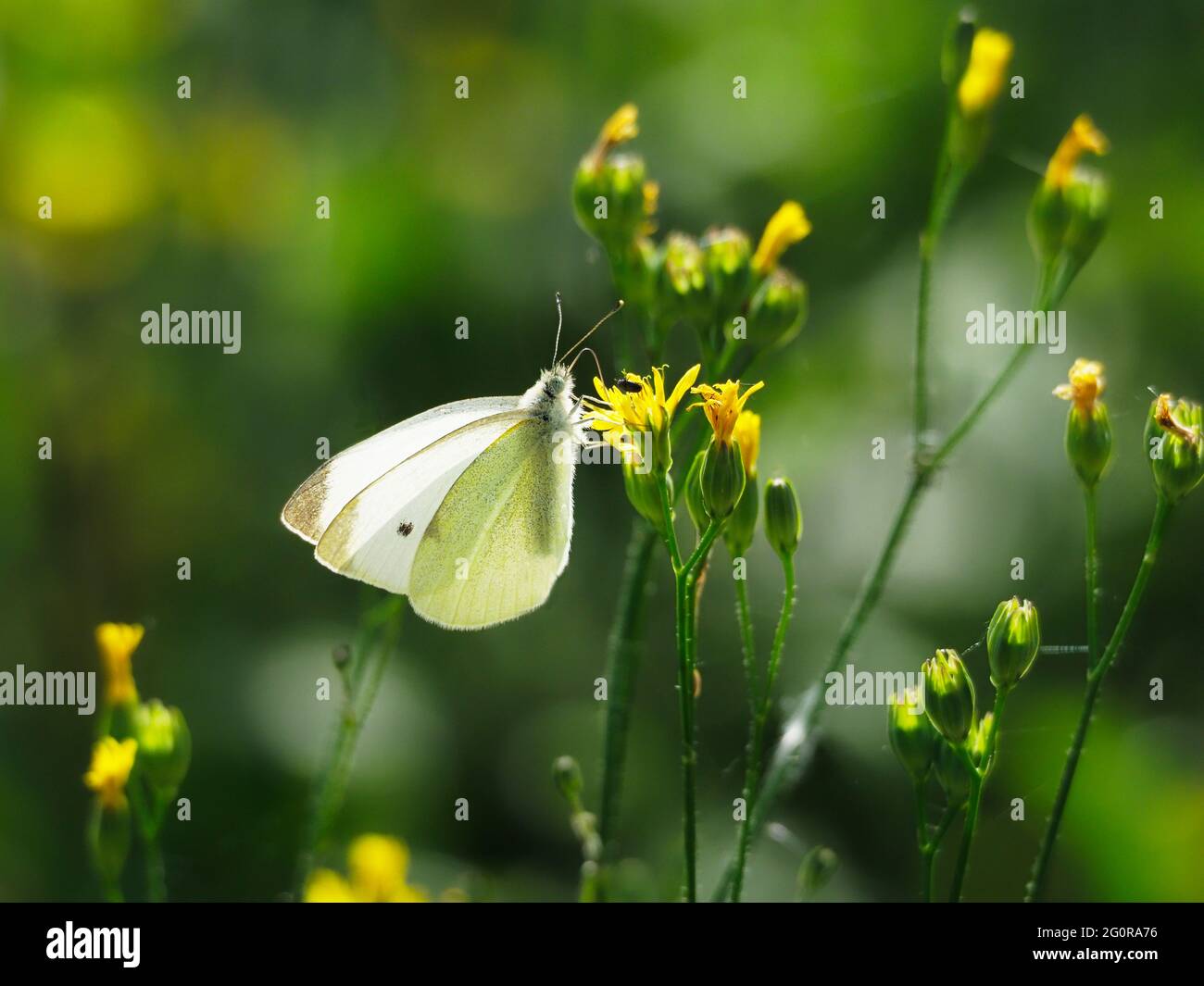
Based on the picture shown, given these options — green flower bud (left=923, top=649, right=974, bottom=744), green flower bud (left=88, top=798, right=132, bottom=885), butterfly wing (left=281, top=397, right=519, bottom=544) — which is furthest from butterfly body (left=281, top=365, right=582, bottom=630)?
green flower bud (left=923, top=649, right=974, bottom=744)

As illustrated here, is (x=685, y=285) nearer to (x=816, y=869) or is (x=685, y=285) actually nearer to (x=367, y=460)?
(x=367, y=460)

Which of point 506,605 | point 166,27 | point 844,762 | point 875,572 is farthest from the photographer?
point 166,27

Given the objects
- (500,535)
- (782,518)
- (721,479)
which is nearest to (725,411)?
(721,479)

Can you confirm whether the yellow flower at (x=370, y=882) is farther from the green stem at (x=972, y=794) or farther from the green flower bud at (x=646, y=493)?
the green stem at (x=972, y=794)

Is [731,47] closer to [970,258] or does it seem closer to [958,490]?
[970,258]

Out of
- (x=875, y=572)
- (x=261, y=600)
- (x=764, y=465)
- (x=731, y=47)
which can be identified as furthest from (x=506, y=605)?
(x=731, y=47)

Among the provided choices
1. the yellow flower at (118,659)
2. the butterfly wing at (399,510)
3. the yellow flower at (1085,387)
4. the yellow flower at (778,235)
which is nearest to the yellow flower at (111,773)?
the yellow flower at (118,659)

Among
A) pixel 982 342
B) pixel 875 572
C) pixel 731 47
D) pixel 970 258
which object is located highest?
pixel 731 47

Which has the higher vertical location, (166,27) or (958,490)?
(166,27)

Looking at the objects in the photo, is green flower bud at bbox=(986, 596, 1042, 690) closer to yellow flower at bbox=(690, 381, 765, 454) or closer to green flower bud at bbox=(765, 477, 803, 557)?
green flower bud at bbox=(765, 477, 803, 557)
